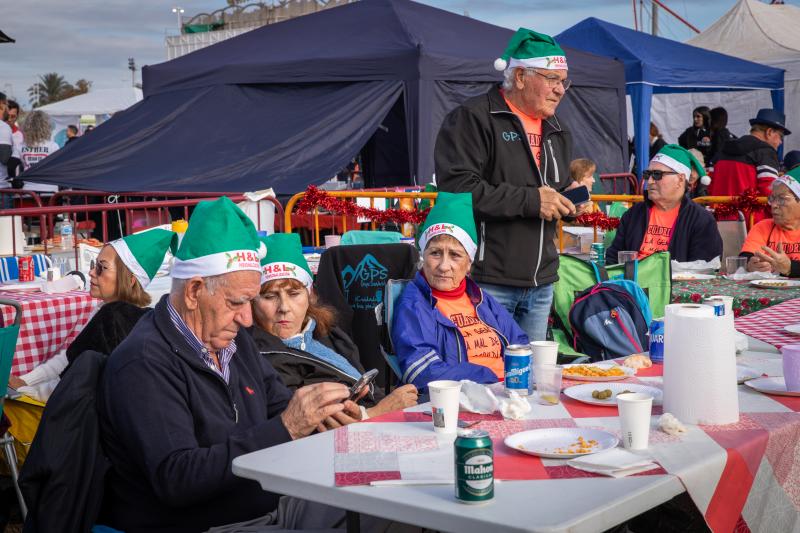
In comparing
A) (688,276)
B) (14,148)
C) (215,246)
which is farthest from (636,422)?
(14,148)

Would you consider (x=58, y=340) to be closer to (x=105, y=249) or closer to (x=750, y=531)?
(x=105, y=249)

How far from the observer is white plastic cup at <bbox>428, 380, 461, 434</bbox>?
8.60ft

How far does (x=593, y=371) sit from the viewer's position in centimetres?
335

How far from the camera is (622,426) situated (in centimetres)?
243

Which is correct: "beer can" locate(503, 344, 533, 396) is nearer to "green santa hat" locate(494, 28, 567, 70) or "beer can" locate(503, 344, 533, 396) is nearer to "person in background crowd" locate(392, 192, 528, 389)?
"person in background crowd" locate(392, 192, 528, 389)

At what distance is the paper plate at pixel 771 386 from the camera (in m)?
2.99

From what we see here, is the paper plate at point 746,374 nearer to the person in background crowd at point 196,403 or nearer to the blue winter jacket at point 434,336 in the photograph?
the blue winter jacket at point 434,336

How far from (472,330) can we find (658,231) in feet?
9.21

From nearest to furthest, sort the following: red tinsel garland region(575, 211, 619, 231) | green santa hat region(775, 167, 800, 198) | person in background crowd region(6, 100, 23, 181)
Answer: green santa hat region(775, 167, 800, 198) → red tinsel garland region(575, 211, 619, 231) → person in background crowd region(6, 100, 23, 181)

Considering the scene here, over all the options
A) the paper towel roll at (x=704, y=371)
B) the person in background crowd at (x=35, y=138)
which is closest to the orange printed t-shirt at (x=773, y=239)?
the paper towel roll at (x=704, y=371)

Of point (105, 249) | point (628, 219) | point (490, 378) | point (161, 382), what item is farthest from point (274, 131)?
point (161, 382)

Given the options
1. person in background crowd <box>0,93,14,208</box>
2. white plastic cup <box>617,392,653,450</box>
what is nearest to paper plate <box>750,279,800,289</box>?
white plastic cup <box>617,392,653,450</box>

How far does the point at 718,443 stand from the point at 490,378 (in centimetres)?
169

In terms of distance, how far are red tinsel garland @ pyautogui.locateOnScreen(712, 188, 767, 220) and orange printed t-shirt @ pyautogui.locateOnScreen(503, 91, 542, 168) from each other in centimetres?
396
